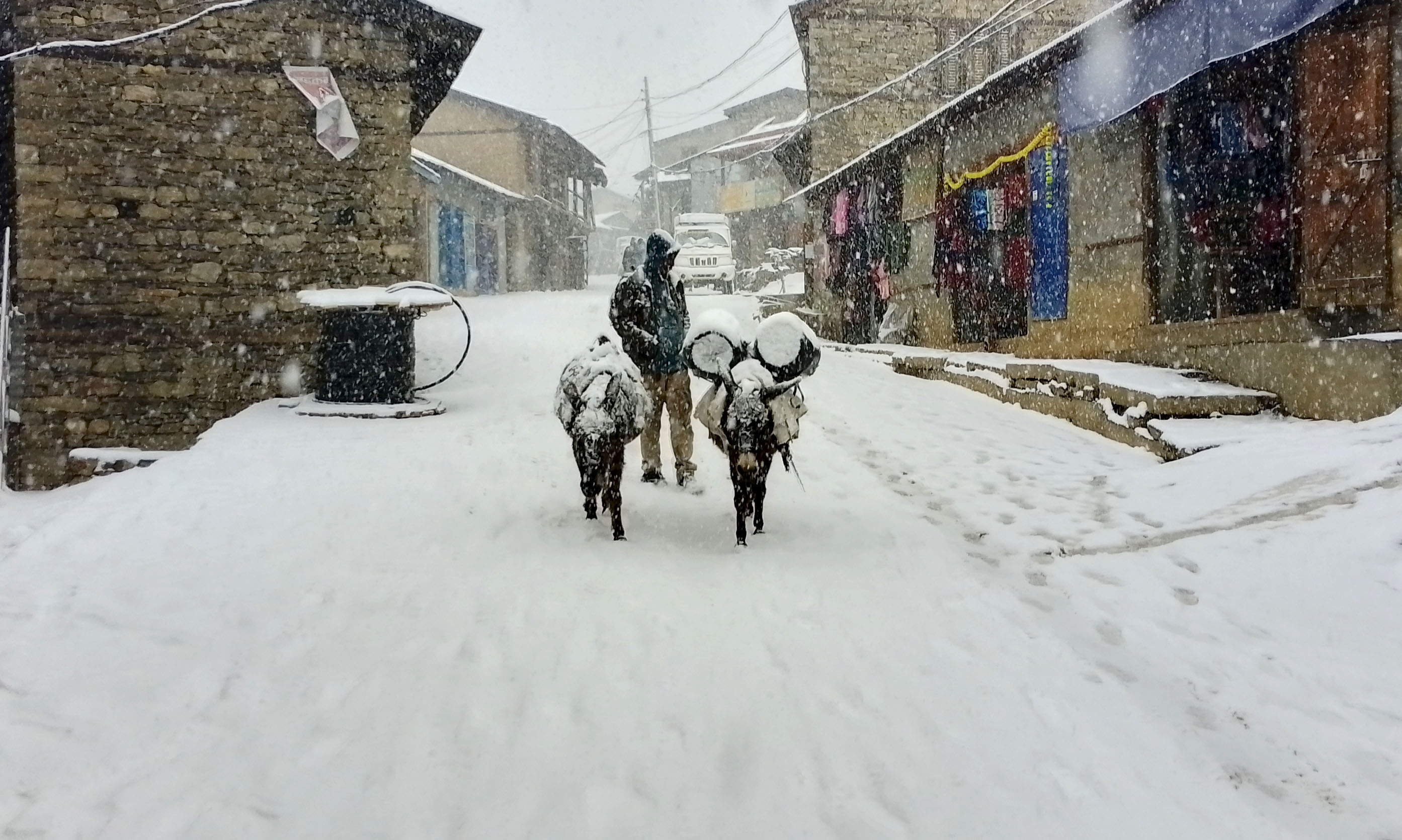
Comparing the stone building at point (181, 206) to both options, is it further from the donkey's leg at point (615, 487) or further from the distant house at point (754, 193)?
the distant house at point (754, 193)

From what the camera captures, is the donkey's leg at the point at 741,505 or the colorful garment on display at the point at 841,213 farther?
the colorful garment on display at the point at 841,213

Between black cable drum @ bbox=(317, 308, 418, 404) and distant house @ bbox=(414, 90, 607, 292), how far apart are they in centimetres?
1534

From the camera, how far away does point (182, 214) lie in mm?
9312

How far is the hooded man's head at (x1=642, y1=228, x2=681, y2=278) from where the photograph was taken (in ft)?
19.4

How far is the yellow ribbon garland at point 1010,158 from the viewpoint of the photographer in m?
10.1

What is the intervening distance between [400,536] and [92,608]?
4.78ft

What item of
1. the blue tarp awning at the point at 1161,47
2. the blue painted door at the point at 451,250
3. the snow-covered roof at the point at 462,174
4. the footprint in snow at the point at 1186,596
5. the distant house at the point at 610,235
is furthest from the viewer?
the distant house at the point at 610,235

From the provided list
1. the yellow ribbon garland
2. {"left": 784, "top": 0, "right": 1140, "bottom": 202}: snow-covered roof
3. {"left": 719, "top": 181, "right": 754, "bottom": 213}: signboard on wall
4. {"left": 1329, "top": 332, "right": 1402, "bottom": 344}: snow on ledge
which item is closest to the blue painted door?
{"left": 784, "top": 0, "right": 1140, "bottom": 202}: snow-covered roof

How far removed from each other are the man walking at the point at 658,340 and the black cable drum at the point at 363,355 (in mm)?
3843

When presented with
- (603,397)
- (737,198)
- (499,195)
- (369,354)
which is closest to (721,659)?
(603,397)

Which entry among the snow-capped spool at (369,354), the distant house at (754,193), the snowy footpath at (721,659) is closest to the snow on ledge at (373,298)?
the snow-capped spool at (369,354)

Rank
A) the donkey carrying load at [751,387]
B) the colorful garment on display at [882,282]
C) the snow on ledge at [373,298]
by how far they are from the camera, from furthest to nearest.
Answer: the colorful garment on display at [882,282], the snow on ledge at [373,298], the donkey carrying load at [751,387]

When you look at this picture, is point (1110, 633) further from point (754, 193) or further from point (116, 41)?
point (754, 193)

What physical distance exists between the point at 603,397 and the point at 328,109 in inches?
271
